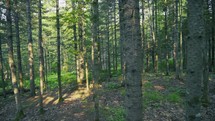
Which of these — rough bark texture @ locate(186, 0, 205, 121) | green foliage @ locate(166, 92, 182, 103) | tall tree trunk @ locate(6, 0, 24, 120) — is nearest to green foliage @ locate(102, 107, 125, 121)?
green foliage @ locate(166, 92, 182, 103)

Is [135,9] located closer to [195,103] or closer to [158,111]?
[195,103]

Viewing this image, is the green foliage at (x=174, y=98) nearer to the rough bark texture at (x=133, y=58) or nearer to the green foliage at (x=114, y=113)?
the green foliage at (x=114, y=113)

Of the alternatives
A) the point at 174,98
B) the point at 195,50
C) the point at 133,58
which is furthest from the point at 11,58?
the point at 195,50

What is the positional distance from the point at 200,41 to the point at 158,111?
1004 centimetres

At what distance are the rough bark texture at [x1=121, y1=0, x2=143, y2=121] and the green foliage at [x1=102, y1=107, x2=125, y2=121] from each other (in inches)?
336

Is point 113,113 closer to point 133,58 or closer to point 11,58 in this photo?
point 11,58

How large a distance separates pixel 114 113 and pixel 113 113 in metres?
0.07

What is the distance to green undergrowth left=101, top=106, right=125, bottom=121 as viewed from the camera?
1139cm

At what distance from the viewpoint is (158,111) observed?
40.8 ft

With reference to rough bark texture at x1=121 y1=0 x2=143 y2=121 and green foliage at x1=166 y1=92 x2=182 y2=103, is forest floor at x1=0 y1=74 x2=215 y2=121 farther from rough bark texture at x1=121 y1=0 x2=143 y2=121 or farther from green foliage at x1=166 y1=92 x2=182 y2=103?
rough bark texture at x1=121 y1=0 x2=143 y2=121

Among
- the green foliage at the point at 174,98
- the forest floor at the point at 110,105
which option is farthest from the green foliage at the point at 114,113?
the green foliage at the point at 174,98

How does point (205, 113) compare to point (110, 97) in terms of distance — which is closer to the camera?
point (205, 113)

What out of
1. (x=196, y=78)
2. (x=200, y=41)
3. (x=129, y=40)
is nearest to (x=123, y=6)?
(x=129, y=40)

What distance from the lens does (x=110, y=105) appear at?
533 inches
